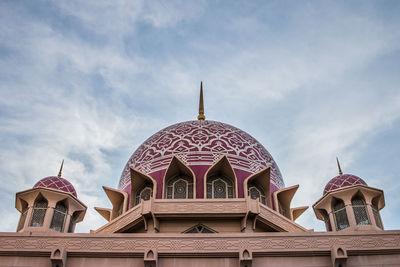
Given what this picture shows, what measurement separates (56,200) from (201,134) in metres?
7.48

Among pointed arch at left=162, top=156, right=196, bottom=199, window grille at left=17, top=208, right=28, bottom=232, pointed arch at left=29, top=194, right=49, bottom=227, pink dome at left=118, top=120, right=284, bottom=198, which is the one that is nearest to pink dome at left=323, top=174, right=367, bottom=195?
pink dome at left=118, top=120, right=284, bottom=198

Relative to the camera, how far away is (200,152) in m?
19.2

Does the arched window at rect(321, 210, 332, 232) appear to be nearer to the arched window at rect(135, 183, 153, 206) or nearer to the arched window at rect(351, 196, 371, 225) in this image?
the arched window at rect(351, 196, 371, 225)

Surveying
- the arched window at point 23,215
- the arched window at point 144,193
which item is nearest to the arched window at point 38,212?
the arched window at point 23,215

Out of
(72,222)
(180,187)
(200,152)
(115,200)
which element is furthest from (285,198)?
(72,222)

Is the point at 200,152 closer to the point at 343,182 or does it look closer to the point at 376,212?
the point at 343,182

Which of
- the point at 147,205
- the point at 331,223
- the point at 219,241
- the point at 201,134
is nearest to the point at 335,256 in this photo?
the point at 219,241

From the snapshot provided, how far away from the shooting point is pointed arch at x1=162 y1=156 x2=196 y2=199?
17766 mm

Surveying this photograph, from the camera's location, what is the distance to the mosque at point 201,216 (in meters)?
11.6

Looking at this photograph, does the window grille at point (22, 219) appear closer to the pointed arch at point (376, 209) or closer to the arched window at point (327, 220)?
the arched window at point (327, 220)

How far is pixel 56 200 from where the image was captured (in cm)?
1666

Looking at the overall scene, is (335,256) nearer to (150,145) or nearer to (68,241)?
(68,241)

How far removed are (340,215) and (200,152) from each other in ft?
21.4

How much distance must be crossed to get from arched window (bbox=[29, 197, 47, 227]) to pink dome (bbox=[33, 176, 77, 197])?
0.63m
